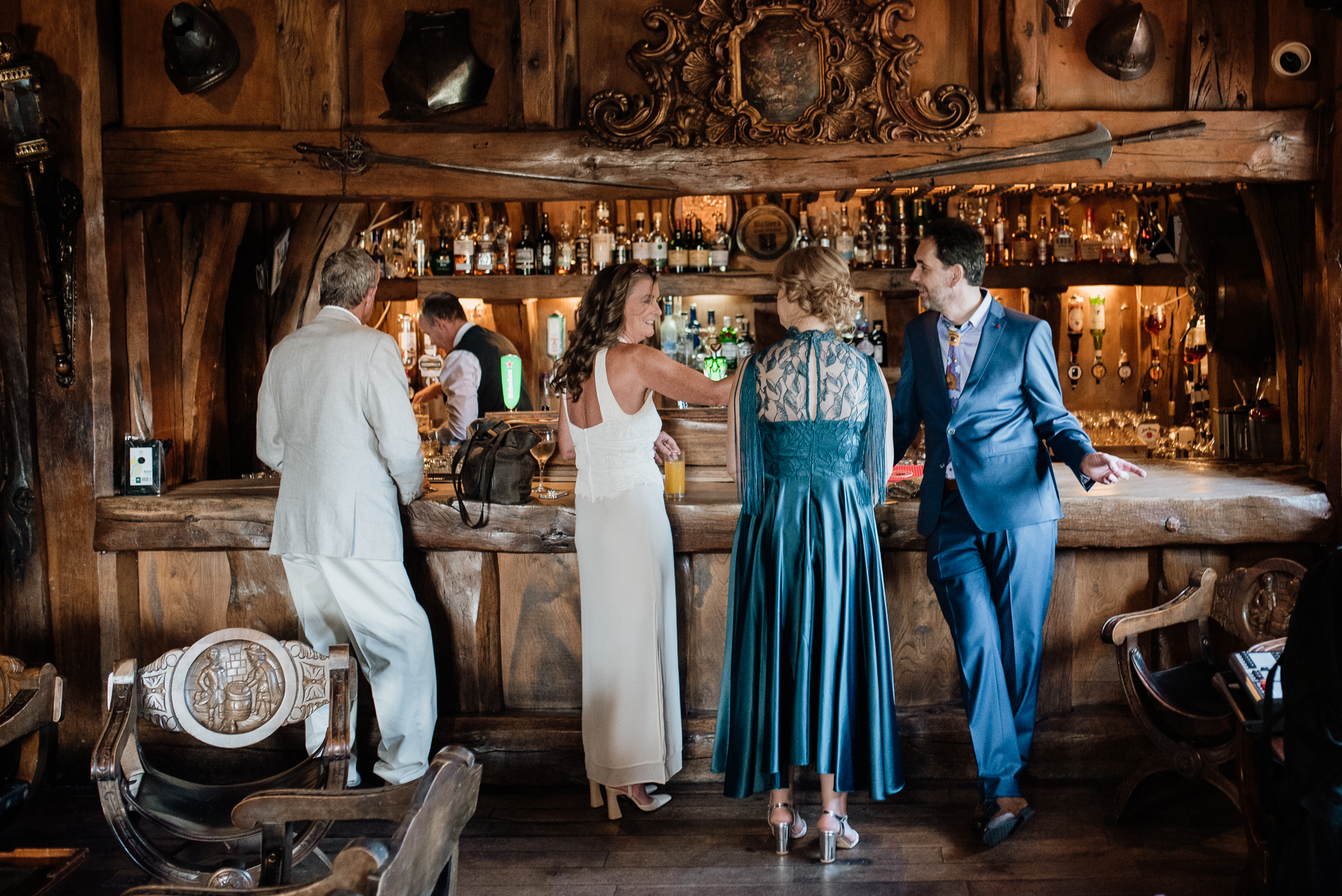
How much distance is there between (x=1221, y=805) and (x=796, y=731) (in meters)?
1.45

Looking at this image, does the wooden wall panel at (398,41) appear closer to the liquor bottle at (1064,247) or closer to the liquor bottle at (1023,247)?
the liquor bottle at (1023,247)

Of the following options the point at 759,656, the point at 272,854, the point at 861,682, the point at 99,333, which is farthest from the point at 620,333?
the point at 99,333

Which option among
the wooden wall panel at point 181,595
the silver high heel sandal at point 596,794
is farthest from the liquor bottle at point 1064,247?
the wooden wall panel at point 181,595

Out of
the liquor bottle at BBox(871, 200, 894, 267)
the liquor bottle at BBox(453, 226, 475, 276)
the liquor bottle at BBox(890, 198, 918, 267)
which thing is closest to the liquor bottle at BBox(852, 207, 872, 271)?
the liquor bottle at BBox(871, 200, 894, 267)

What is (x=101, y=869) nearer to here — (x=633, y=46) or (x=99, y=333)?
(x=99, y=333)

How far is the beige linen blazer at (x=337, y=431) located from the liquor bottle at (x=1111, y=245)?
12.5ft

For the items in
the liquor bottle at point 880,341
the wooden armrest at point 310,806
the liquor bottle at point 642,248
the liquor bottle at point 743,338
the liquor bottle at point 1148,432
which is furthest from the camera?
the liquor bottle at point 880,341

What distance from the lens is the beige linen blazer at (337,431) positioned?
3037mm

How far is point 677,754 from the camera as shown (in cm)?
310

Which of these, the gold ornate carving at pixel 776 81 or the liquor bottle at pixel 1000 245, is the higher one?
the gold ornate carving at pixel 776 81

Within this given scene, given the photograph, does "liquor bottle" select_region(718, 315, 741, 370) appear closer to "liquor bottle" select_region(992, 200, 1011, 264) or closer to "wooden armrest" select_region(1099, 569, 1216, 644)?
"liquor bottle" select_region(992, 200, 1011, 264)

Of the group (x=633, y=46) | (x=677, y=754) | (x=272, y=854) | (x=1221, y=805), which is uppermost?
(x=633, y=46)

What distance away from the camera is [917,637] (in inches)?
135

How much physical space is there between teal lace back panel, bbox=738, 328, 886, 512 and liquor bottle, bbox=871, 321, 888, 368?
2906 mm
